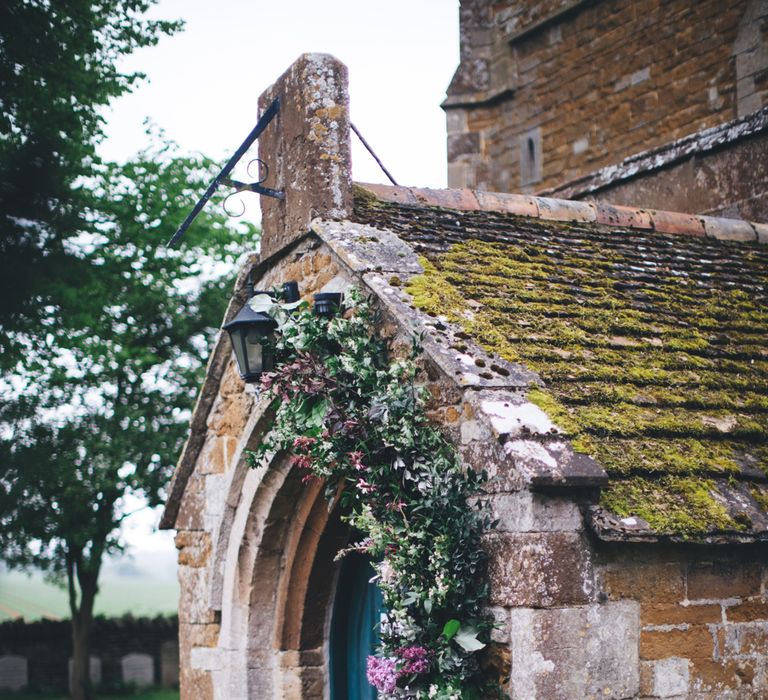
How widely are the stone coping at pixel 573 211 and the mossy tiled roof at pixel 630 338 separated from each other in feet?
0.46

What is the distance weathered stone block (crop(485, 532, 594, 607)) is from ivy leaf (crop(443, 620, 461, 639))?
19 centimetres

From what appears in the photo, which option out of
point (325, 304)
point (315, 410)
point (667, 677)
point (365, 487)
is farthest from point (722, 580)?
point (325, 304)

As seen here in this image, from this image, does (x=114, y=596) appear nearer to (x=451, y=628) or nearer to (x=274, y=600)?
(x=274, y=600)

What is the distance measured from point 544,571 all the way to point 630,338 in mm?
1724

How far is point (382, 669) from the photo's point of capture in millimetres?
4168

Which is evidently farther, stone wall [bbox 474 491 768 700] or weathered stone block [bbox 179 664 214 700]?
weathered stone block [bbox 179 664 214 700]

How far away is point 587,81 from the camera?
11.4 meters

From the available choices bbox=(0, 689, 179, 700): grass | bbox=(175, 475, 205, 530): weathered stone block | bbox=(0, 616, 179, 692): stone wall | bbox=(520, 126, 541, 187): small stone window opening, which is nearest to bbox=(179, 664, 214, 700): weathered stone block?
bbox=(175, 475, 205, 530): weathered stone block

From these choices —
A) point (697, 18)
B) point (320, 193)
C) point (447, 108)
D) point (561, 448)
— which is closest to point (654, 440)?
point (561, 448)

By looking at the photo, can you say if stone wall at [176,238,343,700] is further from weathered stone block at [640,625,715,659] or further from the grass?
the grass

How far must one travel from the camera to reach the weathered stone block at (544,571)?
12.3 ft

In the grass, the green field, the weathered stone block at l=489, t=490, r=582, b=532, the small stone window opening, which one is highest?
the small stone window opening

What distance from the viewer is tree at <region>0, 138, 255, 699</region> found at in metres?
14.5

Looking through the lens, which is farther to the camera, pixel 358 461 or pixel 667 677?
pixel 358 461
